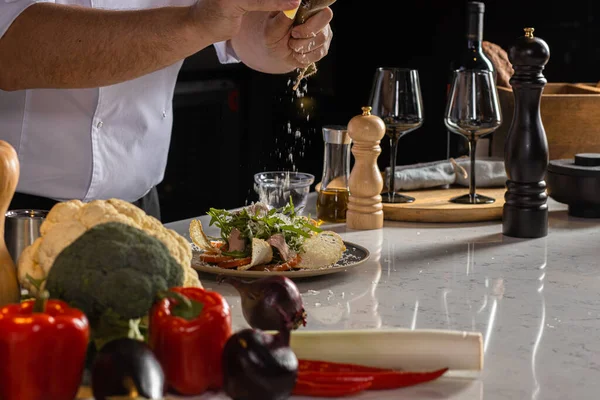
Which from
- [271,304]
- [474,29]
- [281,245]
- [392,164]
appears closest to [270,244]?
[281,245]

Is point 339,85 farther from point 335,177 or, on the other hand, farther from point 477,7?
point 335,177

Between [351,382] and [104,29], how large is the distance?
959 mm

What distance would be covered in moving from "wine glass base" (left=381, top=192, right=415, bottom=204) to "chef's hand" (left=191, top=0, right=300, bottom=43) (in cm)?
61

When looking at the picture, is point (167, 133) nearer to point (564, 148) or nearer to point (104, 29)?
point (104, 29)

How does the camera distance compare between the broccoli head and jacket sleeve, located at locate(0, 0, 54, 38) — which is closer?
the broccoli head

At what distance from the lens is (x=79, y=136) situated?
1908 millimetres

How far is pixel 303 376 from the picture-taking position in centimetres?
96

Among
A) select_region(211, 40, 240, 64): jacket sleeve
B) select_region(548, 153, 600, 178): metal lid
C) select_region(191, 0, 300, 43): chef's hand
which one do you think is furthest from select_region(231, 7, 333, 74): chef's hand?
select_region(548, 153, 600, 178): metal lid

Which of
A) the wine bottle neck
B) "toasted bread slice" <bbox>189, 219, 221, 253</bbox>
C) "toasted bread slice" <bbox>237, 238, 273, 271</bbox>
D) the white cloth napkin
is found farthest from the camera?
the wine bottle neck

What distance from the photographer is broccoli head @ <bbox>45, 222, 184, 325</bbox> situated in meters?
0.90

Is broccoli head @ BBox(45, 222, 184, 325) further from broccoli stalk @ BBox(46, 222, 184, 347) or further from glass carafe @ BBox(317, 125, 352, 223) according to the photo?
glass carafe @ BBox(317, 125, 352, 223)

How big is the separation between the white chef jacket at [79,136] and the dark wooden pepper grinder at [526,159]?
815 mm

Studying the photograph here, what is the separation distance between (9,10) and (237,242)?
2.05 ft

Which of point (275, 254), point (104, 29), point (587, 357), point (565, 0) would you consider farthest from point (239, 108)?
point (587, 357)
